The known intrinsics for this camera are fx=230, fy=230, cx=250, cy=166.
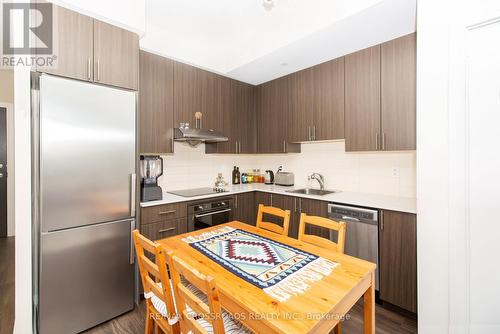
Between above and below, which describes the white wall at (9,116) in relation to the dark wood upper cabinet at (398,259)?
above

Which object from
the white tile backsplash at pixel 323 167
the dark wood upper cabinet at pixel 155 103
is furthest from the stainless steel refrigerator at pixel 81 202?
the white tile backsplash at pixel 323 167

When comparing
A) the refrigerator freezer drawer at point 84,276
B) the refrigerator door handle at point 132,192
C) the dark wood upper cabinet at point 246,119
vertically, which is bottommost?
the refrigerator freezer drawer at point 84,276

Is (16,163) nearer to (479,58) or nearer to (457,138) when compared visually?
(457,138)

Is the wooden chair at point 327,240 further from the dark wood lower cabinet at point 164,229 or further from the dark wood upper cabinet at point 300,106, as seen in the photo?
the dark wood upper cabinet at point 300,106

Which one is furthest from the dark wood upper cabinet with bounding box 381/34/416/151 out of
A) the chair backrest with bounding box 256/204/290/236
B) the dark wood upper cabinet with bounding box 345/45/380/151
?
the chair backrest with bounding box 256/204/290/236

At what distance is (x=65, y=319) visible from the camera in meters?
1.67

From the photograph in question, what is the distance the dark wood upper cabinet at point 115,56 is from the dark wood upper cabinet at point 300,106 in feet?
5.98

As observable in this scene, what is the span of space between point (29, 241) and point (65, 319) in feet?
2.11

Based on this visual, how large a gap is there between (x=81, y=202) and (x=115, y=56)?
1.20m

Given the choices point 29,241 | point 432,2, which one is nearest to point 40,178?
point 29,241

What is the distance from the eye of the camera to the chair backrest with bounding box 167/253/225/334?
0.80 metres

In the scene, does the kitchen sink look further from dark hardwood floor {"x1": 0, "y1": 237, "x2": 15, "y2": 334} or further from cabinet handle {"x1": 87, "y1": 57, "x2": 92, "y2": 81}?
dark hardwood floor {"x1": 0, "y1": 237, "x2": 15, "y2": 334}

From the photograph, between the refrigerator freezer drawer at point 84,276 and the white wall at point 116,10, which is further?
the white wall at point 116,10

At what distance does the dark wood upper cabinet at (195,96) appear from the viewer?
2.63 meters
